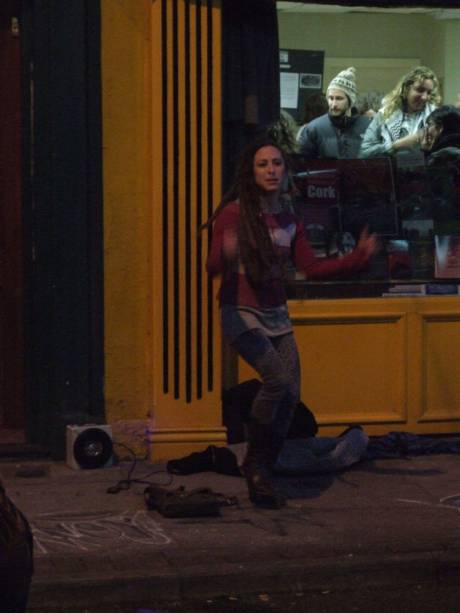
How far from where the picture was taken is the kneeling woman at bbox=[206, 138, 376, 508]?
7785mm

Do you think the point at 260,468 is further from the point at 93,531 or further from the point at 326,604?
the point at 326,604

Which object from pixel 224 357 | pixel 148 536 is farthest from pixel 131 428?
pixel 148 536

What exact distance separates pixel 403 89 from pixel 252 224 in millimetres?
2356

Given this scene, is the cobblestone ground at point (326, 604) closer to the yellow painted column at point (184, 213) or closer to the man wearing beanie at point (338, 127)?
the yellow painted column at point (184, 213)

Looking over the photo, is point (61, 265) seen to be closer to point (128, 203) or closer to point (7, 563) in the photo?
point (128, 203)

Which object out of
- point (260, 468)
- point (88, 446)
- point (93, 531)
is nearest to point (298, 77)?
point (88, 446)

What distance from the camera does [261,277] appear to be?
7.79 meters

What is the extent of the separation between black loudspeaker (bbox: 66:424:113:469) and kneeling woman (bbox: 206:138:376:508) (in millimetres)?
1216

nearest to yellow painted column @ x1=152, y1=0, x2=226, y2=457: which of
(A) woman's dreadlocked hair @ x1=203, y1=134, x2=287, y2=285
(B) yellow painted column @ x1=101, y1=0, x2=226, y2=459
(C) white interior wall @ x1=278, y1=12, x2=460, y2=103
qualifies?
(B) yellow painted column @ x1=101, y1=0, x2=226, y2=459

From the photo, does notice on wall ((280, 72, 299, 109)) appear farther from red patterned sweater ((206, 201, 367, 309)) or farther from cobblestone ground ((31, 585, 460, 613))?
cobblestone ground ((31, 585, 460, 613))

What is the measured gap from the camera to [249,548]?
23.2ft

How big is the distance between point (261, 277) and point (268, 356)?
404 millimetres

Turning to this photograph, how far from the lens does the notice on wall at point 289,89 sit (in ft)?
31.2

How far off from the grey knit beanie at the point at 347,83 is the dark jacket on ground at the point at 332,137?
0.49 ft
